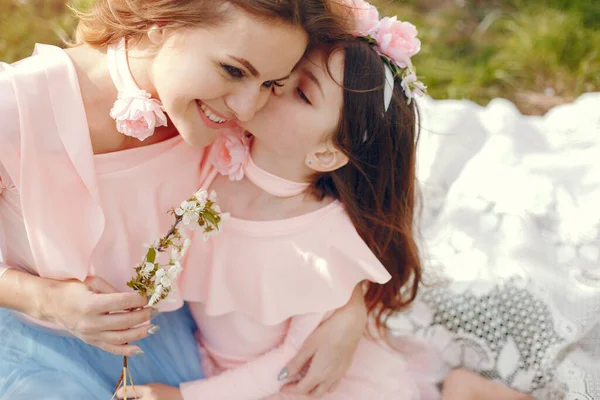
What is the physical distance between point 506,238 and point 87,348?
174 centimetres

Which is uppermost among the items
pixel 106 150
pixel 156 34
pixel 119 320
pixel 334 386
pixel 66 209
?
pixel 156 34

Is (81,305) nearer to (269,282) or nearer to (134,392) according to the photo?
(134,392)

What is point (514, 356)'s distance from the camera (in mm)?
2561

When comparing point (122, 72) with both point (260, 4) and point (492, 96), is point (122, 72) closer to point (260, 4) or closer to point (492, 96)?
point (260, 4)

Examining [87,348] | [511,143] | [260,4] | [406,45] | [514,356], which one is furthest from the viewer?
[511,143]

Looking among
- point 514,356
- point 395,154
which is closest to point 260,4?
point 395,154

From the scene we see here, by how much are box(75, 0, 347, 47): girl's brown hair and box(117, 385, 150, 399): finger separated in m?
1.07

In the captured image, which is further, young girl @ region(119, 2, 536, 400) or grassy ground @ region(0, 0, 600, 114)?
grassy ground @ region(0, 0, 600, 114)

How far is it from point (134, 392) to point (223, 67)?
3.51 feet

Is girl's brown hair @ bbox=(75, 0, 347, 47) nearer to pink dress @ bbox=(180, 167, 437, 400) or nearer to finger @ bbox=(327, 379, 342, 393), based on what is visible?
pink dress @ bbox=(180, 167, 437, 400)

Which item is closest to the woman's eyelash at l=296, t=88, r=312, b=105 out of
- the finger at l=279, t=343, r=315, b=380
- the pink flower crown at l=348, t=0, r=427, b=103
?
the pink flower crown at l=348, t=0, r=427, b=103

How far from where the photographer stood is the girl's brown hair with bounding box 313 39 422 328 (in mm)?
1967

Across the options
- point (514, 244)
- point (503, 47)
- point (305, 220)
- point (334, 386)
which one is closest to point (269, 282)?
point (305, 220)

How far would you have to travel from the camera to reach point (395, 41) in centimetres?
203
